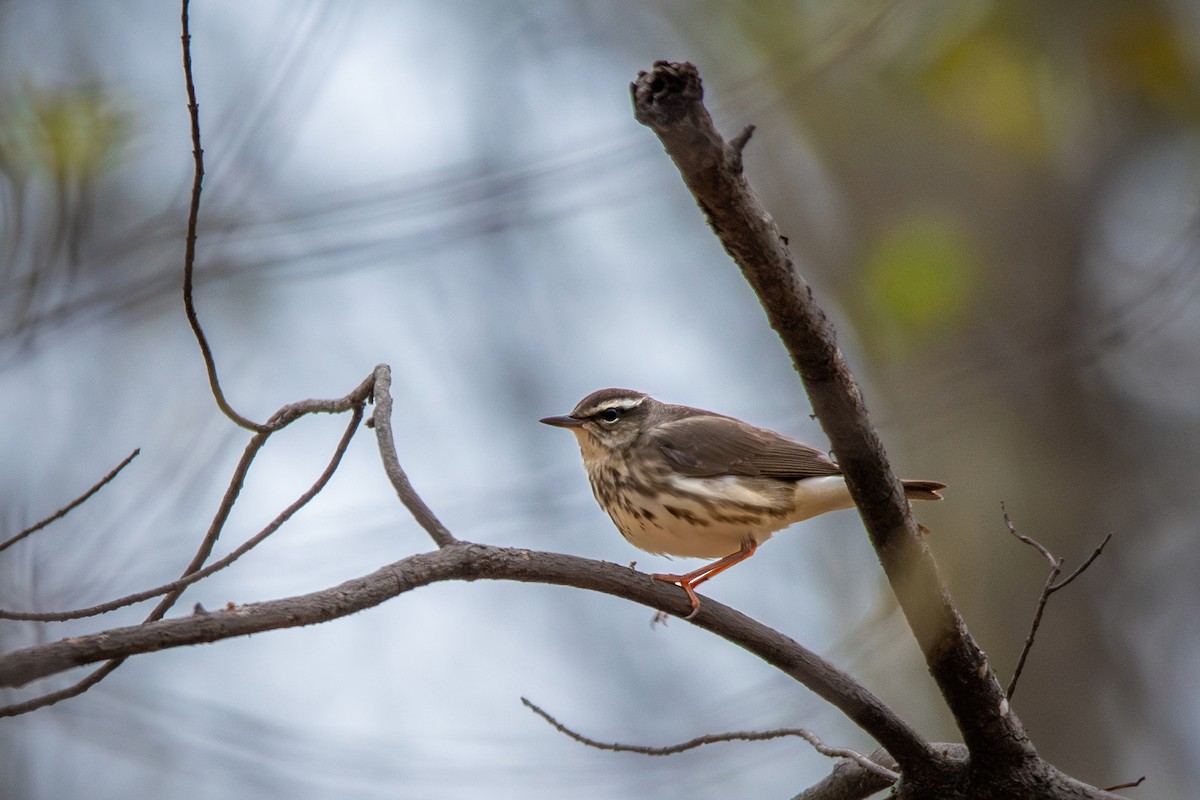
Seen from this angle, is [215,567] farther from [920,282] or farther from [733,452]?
[920,282]

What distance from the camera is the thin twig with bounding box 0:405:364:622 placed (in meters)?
2.44

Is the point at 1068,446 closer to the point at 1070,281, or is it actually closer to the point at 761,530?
the point at 1070,281

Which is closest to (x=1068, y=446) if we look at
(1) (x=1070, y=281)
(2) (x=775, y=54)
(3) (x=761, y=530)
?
(1) (x=1070, y=281)

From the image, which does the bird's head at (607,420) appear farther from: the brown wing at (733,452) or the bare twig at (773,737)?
the bare twig at (773,737)

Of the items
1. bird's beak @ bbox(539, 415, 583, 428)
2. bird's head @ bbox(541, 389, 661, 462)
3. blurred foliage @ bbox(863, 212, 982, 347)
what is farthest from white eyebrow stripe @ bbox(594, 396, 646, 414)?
blurred foliage @ bbox(863, 212, 982, 347)

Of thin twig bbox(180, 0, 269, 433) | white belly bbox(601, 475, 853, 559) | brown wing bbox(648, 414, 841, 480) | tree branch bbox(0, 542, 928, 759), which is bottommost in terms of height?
tree branch bbox(0, 542, 928, 759)

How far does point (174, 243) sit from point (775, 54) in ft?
19.0

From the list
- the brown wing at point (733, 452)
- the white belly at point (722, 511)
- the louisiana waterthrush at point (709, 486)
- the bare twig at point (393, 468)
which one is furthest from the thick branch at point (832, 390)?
the brown wing at point (733, 452)

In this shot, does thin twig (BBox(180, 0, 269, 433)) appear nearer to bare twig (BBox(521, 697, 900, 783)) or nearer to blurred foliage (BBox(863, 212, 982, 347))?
bare twig (BBox(521, 697, 900, 783))

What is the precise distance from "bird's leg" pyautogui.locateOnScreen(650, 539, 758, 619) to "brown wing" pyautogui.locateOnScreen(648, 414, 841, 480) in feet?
1.22

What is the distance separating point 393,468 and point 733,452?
2.70m

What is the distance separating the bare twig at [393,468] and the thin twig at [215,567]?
12 centimetres

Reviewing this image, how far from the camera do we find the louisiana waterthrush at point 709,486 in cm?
529

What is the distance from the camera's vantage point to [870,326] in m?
9.45
